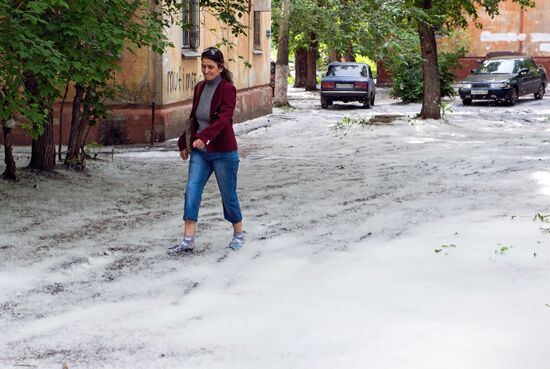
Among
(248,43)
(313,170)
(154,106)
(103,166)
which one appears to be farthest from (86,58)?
(248,43)

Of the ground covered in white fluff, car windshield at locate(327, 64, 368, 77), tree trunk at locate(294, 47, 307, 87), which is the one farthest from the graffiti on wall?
tree trunk at locate(294, 47, 307, 87)

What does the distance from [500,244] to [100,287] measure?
3.21 metres

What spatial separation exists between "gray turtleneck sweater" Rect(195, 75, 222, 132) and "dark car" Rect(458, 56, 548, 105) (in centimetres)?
2363

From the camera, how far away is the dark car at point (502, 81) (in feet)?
96.9

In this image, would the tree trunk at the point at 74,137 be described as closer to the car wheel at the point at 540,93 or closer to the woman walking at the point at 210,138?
the woman walking at the point at 210,138

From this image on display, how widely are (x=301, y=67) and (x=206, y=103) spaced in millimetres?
39383

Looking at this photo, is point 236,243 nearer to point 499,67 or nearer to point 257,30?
point 257,30

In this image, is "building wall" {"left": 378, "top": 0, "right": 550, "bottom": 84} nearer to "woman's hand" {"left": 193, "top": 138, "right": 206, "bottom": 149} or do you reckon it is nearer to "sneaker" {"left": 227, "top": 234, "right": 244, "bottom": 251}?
"sneaker" {"left": 227, "top": 234, "right": 244, "bottom": 251}

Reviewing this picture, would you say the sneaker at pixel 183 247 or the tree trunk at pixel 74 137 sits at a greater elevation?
the tree trunk at pixel 74 137

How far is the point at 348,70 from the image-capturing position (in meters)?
31.1

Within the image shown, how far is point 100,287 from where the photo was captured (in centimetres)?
621

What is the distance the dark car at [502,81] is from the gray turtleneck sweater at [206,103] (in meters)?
23.6

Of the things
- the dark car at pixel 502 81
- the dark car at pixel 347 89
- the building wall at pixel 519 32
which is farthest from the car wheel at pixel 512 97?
the building wall at pixel 519 32

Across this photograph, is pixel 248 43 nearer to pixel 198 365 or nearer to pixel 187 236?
pixel 187 236
